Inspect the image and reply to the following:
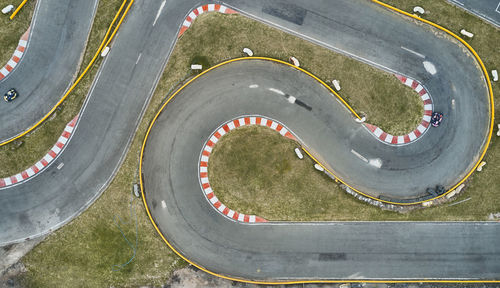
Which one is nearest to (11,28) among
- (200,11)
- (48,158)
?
(48,158)

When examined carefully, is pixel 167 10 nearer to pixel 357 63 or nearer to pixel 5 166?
pixel 357 63

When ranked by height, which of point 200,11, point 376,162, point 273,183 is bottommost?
point 273,183

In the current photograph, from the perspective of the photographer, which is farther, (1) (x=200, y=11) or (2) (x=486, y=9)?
(2) (x=486, y=9)

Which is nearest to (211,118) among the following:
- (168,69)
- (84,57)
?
(168,69)

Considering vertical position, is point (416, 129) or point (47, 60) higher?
point (47, 60)

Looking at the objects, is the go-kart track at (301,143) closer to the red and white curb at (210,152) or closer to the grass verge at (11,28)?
the red and white curb at (210,152)

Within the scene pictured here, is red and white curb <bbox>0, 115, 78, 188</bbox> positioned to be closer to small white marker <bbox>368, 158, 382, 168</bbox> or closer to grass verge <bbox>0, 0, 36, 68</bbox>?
grass verge <bbox>0, 0, 36, 68</bbox>

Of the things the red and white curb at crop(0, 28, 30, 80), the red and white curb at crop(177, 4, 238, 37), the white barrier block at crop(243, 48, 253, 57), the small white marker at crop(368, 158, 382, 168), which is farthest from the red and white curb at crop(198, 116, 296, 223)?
the red and white curb at crop(0, 28, 30, 80)

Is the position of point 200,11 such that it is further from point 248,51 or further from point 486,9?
point 486,9

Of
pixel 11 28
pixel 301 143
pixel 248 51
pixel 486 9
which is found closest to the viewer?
pixel 248 51
